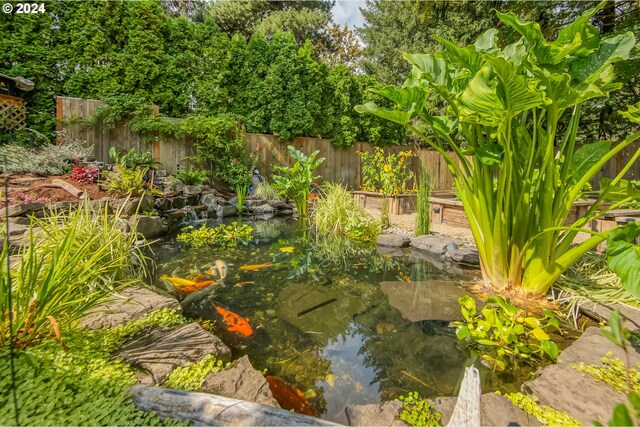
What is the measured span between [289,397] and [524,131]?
93.2 inches

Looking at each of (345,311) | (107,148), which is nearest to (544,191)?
(345,311)

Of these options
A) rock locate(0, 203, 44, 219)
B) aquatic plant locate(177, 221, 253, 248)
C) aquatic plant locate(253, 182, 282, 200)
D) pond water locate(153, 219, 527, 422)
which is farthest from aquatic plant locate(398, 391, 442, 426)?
aquatic plant locate(253, 182, 282, 200)

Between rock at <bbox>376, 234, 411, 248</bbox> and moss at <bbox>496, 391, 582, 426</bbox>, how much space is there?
3.00 m

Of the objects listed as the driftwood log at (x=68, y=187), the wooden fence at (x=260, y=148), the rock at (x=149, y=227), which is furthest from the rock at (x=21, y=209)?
the wooden fence at (x=260, y=148)

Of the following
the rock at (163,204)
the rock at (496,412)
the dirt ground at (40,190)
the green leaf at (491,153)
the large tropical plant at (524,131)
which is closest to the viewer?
the rock at (496,412)

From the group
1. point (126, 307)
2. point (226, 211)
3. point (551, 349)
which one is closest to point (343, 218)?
point (226, 211)

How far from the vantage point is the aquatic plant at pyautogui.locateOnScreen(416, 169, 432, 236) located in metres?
4.29

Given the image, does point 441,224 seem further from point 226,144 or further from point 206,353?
point 226,144

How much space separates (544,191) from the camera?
2.19m

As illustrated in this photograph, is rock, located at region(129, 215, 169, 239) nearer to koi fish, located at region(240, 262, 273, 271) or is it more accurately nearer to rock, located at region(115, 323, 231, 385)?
koi fish, located at region(240, 262, 273, 271)

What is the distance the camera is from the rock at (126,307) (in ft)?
5.73

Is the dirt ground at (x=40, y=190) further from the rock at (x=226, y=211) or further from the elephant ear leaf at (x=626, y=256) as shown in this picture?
the elephant ear leaf at (x=626, y=256)

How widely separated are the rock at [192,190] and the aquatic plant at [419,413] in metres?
6.25

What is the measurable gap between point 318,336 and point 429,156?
1036 centimetres
